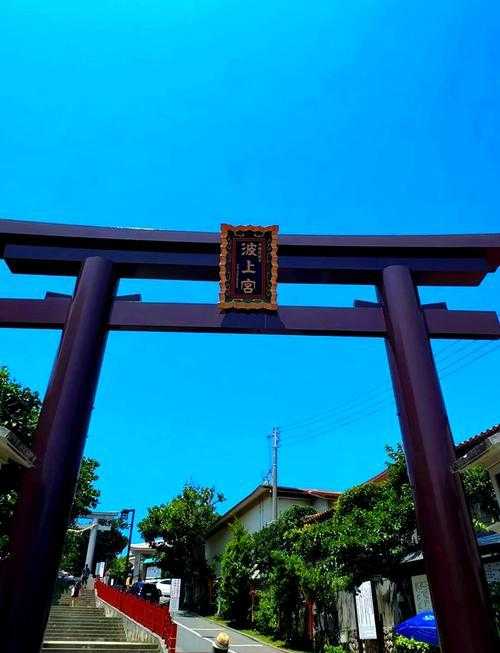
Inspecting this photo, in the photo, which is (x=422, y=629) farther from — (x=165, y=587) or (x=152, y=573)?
(x=152, y=573)

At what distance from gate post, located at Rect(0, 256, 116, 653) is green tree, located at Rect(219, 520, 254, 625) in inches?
755

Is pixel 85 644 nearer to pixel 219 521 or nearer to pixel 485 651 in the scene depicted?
pixel 485 651

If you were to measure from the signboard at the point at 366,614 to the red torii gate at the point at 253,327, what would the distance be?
11.0 metres

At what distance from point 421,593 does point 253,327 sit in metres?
10.2

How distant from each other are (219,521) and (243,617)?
9.77 metres

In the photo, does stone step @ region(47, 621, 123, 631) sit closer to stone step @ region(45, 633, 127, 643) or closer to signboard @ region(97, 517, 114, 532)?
stone step @ region(45, 633, 127, 643)

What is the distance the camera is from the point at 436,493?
19.4ft

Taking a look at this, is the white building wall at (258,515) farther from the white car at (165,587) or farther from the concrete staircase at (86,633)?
the concrete staircase at (86,633)

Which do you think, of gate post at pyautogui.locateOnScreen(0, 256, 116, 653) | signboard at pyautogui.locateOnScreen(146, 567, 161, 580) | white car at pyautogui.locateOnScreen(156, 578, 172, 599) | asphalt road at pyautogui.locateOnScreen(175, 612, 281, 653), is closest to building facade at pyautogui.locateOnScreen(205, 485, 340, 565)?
asphalt road at pyautogui.locateOnScreen(175, 612, 281, 653)

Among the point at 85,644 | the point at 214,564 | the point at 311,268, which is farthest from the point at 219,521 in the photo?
the point at 311,268

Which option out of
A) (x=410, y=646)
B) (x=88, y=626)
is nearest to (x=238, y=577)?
(x=88, y=626)

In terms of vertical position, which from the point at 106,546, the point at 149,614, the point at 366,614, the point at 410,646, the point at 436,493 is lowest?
the point at 410,646

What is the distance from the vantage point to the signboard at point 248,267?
7754mm

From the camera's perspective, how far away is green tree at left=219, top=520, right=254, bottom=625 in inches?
925
